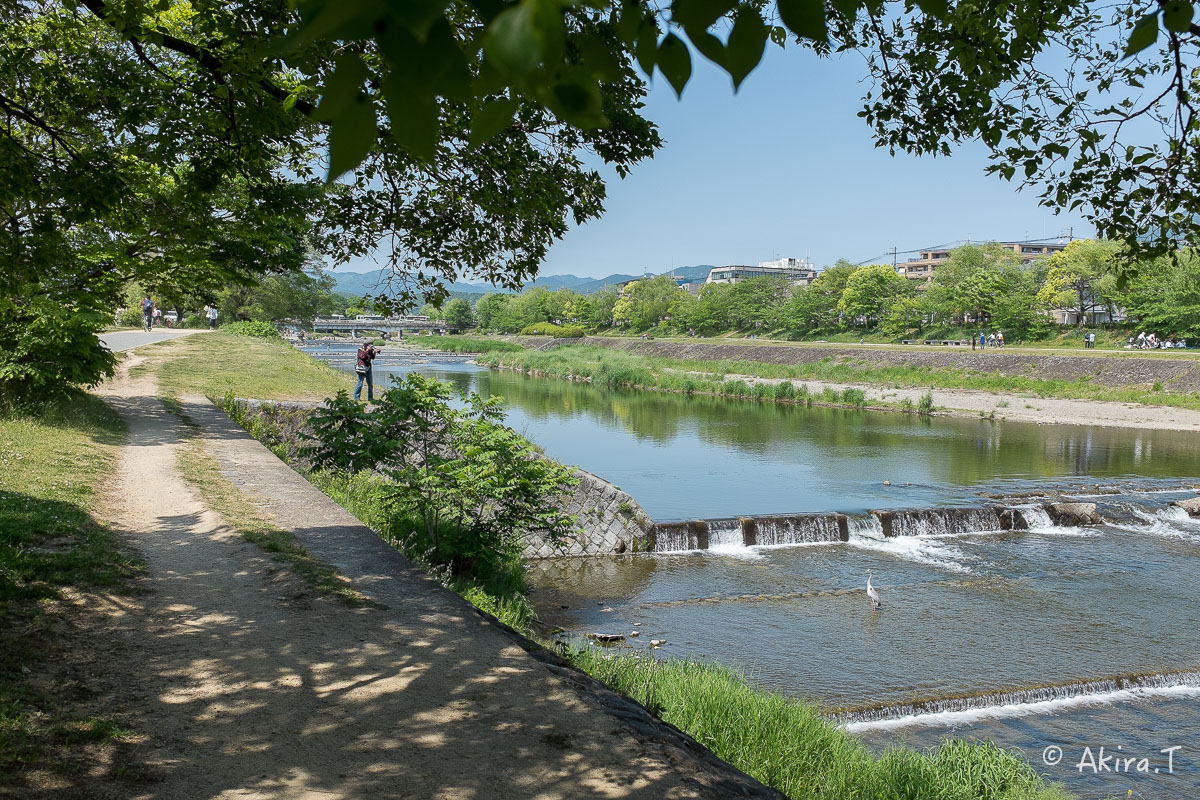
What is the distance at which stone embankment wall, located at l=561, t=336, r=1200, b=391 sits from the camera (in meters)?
35.9

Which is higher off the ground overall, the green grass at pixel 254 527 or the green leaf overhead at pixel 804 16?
the green leaf overhead at pixel 804 16

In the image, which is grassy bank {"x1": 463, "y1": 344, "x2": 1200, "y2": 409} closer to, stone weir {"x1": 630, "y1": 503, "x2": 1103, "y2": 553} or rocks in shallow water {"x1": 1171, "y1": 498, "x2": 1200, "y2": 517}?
rocks in shallow water {"x1": 1171, "y1": 498, "x2": 1200, "y2": 517}

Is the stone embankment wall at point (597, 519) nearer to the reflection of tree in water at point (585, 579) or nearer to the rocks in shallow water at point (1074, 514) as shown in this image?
the reflection of tree in water at point (585, 579)

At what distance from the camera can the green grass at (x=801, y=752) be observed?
6.47 m

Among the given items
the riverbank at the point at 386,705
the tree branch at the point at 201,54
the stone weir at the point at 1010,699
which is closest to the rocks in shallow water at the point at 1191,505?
the stone weir at the point at 1010,699

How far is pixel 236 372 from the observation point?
2281 centimetres

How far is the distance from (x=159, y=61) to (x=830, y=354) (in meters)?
45.4

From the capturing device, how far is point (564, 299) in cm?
12125

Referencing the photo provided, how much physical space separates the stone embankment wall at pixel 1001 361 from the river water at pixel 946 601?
11282mm

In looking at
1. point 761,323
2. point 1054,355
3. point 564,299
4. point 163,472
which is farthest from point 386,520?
point 564,299

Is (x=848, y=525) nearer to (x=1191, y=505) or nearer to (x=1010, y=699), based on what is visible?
(x=1010, y=699)

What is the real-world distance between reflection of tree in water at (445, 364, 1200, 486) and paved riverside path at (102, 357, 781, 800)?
1840 cm

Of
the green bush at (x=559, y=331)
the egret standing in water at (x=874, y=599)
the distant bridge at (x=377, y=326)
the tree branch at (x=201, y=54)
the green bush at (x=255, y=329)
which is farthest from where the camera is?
the distant bridge at (x=377, y=326)

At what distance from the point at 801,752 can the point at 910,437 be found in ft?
77.7
